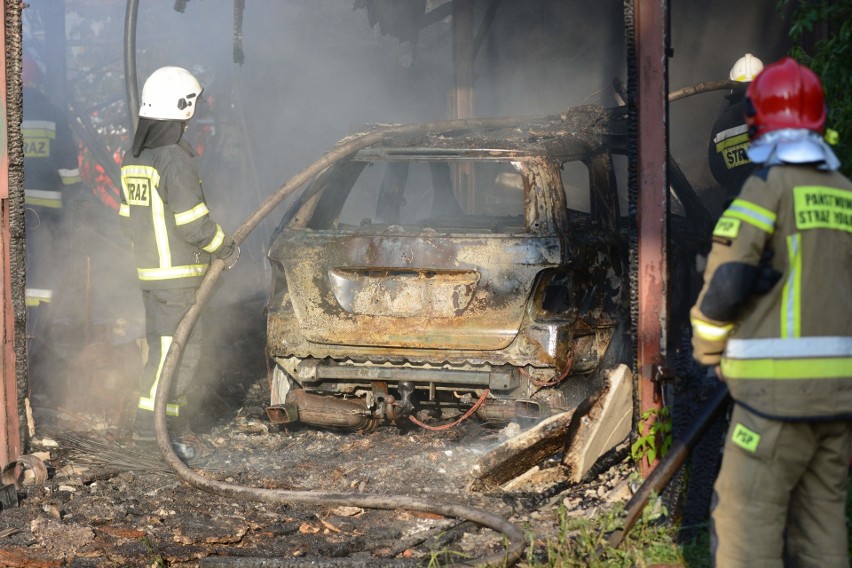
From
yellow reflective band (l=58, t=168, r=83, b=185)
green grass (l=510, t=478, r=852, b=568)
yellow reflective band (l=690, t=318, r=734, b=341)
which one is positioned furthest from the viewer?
yellow reflective band (l=58, t=168, r=83, b=185)

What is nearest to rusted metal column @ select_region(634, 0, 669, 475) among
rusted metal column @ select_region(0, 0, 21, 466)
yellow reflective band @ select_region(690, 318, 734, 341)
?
yellow reflective band @ select_region(690, 318, 734, 341)

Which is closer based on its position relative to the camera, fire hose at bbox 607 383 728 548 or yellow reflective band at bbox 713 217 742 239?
yellow reflective band at bbox 713 217 742 239

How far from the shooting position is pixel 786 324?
315cm

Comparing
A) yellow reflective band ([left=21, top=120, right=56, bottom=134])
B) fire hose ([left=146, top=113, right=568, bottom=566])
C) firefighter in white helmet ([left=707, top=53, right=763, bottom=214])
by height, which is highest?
yellow reflective band ([left=21, top=120, right=56, bottom=134])

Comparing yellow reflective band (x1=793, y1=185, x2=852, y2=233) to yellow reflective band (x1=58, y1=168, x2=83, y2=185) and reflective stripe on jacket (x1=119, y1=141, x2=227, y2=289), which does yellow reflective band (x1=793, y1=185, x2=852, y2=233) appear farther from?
yellow reflective band (x1=58, y1=168, x2=83, y2=185)

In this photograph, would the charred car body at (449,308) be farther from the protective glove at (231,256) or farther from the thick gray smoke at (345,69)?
the thick gray smoke at (345,69)

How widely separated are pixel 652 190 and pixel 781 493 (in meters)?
1.94

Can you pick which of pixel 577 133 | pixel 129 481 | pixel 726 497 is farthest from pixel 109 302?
pixel 726 497

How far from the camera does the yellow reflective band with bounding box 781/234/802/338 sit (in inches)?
123

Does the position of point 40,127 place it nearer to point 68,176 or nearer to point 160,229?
point 68,176

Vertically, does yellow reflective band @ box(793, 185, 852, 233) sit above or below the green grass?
above

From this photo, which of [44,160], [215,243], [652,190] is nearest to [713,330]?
[652,190]

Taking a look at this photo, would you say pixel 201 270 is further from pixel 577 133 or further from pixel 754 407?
pixel 754 407

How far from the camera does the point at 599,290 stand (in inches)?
225
